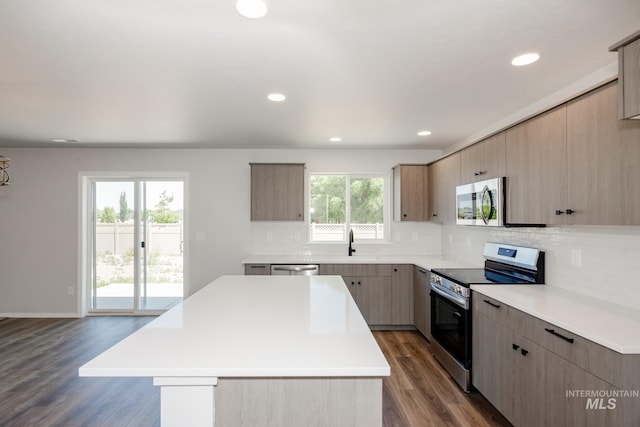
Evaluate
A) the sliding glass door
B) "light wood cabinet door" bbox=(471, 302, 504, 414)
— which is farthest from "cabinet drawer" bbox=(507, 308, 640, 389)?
the sliding glass door

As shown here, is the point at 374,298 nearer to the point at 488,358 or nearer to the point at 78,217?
the point at 488,358

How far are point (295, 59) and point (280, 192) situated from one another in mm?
2552

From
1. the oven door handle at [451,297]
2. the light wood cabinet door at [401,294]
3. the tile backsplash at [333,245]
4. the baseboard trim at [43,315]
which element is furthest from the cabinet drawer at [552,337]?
the baseboard trim at [43,315]

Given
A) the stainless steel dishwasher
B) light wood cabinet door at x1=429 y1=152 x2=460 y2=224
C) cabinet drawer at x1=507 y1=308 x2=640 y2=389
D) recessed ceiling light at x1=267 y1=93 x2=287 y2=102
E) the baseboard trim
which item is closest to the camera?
cabinet drawer at x1=507 y1=308 x2=640 y2=389

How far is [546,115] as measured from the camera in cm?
218

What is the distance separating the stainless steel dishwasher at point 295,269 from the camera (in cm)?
408

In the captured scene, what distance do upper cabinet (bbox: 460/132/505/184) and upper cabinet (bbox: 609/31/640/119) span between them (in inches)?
46.6

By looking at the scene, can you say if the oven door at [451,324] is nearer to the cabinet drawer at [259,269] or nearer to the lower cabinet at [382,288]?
the lower cabinet at [382,288]

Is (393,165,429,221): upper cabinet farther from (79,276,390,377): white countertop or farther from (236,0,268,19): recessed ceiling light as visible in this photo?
(236,0,268,19): recessed ceiling light

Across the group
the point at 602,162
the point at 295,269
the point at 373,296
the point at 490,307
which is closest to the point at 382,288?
the point at 373,296

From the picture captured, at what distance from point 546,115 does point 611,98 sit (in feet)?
1.64

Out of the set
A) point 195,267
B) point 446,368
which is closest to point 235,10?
point 446,368

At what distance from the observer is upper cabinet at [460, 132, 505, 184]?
8.89ft

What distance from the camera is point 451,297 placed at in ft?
9.50
